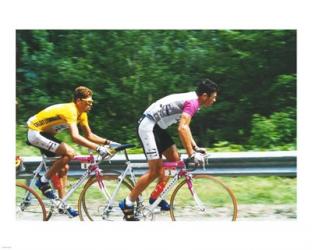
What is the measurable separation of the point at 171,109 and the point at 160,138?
13.9 inches

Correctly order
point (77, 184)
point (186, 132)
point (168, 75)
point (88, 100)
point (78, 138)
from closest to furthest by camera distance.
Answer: point (186, 132), point (78, 138), point (77, 184), point (88, 100), point (168, 75)

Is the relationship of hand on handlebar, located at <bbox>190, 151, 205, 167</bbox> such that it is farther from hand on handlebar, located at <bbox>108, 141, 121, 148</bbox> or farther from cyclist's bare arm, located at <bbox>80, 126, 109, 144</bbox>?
cyclist's bare arm, located at <bbox>80, 126, 109, 144</bbox>

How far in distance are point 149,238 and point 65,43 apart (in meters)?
2.50

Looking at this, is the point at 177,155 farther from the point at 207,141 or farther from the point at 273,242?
the point at 273,242

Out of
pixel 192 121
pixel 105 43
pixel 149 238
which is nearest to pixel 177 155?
pixel 192 121

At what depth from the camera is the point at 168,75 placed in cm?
888

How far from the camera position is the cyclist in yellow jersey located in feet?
28.0

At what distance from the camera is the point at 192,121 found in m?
8.59

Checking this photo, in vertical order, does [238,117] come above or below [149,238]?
above

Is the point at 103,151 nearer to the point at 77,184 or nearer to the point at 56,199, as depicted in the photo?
the point at 77,184

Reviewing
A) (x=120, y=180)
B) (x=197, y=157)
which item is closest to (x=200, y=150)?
(x=197, y=157)

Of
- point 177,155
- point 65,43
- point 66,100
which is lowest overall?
point 177,155

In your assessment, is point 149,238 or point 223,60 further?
point 223,60

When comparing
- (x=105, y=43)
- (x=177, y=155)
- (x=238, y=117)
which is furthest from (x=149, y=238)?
(x=105, y=43)
